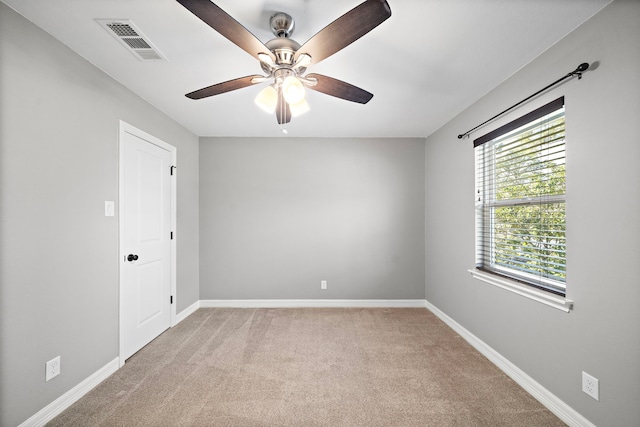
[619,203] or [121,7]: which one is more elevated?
[121,7]

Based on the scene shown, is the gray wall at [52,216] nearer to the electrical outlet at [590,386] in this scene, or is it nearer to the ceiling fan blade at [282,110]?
the ceiling fan blade at [282,110]

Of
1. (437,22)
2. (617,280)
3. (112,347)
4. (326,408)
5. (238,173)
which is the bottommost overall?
(326,408)

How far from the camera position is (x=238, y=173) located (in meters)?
4.11

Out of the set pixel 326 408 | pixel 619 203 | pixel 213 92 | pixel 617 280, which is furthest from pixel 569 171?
pixel 213 92

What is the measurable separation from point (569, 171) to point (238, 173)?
360 cm

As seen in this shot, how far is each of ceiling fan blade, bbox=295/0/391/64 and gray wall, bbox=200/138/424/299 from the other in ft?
8.57

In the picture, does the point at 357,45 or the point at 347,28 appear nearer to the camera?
the point at 347,28

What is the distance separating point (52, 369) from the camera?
184 centimetres

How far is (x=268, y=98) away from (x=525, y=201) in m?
2.09

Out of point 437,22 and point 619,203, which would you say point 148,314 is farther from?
point 619,203

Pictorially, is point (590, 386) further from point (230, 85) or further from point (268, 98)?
point (230, 85)

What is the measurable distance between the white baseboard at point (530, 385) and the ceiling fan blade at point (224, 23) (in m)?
2.80

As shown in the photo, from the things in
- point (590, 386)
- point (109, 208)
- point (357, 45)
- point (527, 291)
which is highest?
point (357, 45)

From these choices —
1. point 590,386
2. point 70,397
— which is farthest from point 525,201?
point 70,397
